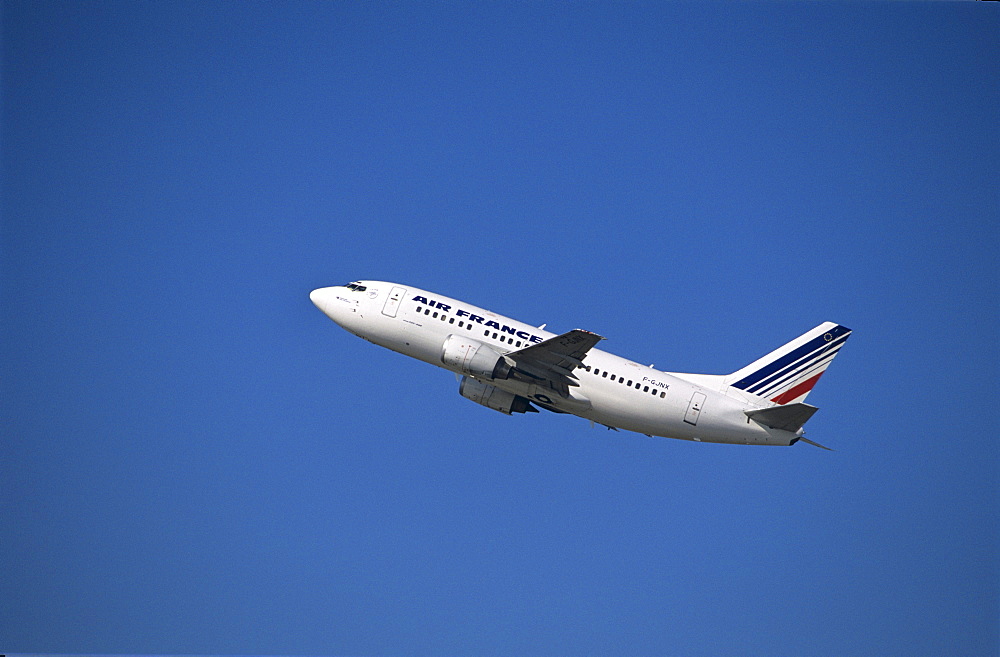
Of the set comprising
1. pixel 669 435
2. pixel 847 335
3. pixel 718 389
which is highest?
pixel 847 335

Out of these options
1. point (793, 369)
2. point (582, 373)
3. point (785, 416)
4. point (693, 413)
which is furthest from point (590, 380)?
point (793, 369)

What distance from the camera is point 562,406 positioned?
50469mm

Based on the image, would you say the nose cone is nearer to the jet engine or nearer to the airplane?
the airplane

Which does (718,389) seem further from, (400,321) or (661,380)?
(400,321)

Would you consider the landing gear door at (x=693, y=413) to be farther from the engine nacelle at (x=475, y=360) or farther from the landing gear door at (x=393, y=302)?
the landing gear door at (x=393, y=302)

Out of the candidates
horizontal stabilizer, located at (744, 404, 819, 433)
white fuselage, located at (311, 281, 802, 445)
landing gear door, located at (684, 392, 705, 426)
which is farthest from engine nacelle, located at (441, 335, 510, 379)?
horizontal stabilizer, located at (744, 404, 819, 433)

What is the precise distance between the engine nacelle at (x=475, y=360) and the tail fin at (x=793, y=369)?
40.6 feet

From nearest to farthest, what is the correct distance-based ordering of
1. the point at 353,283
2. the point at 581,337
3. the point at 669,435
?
the point at 581,337 → the point at 669,435 → the point at 353,283

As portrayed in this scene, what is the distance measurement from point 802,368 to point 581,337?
13.2m

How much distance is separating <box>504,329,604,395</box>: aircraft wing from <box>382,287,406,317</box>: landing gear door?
6.53 m

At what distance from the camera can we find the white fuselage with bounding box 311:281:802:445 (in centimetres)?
4919

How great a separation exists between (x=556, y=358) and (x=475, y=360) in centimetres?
389

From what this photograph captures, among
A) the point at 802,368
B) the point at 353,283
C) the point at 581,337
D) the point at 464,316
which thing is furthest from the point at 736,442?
the point at 353,283

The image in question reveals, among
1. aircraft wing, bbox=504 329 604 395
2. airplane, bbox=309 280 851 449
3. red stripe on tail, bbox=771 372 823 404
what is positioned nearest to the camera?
aircraft wing, bbox=504 329 604 395
